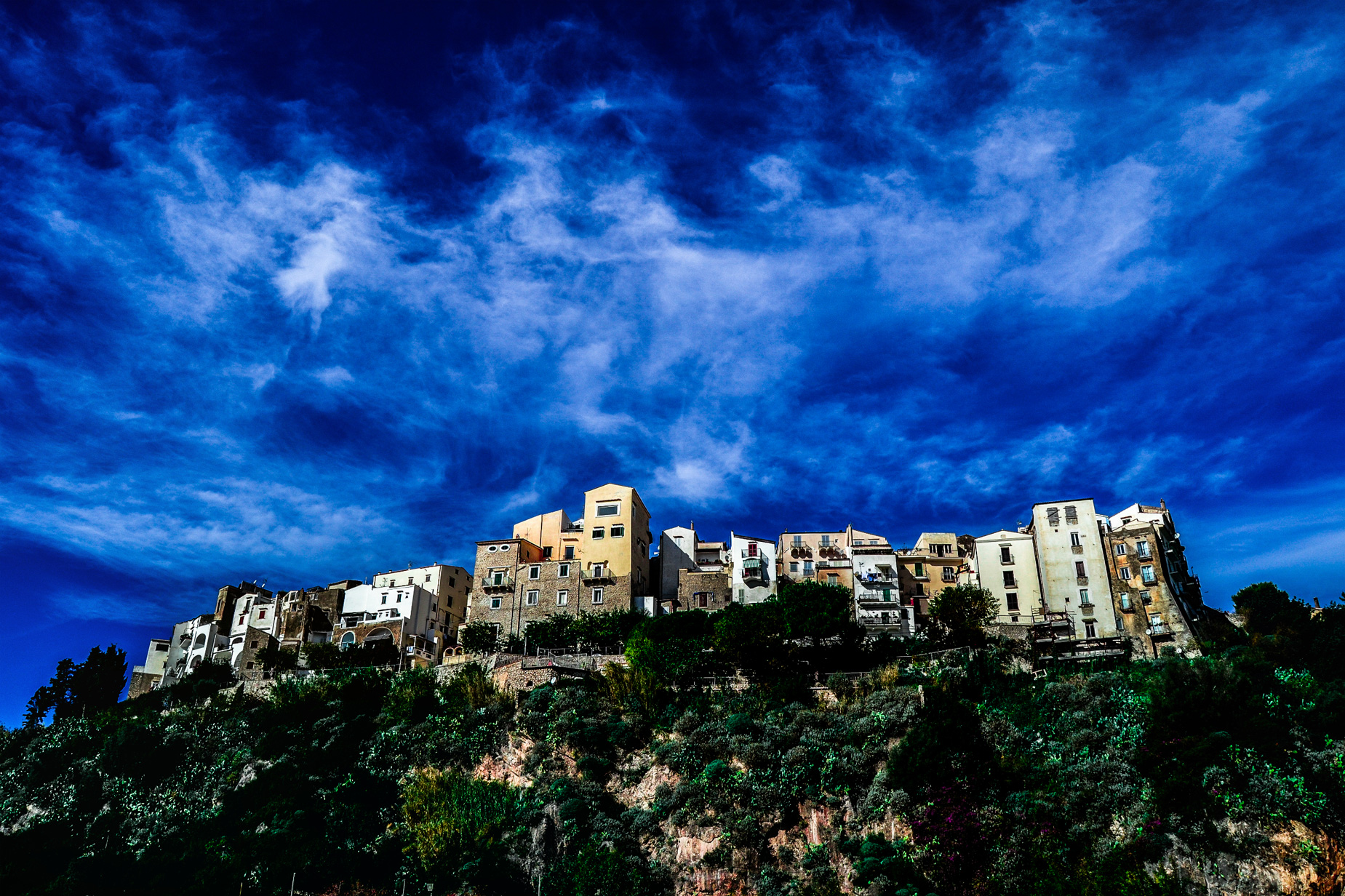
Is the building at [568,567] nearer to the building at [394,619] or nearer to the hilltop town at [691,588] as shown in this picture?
the hilltop town at [691,588]

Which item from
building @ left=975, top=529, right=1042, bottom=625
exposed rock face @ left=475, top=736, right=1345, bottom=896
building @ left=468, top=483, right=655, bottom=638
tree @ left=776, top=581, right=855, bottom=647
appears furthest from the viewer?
building @ left=468, top=483, right=655, bottom=638

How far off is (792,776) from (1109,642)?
24.6 metres

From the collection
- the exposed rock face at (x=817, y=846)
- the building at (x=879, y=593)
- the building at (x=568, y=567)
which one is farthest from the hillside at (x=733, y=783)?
the building at (x=568, y=567)

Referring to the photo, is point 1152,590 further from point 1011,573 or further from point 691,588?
point 691,588

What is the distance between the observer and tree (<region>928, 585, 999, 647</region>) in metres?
64.7

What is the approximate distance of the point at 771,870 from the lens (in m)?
43.1

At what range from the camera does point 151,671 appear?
296 feet

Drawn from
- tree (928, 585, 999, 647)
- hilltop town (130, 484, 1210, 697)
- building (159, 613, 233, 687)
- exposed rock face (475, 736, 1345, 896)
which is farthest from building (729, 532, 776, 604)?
building (159, 613, 233, 687)

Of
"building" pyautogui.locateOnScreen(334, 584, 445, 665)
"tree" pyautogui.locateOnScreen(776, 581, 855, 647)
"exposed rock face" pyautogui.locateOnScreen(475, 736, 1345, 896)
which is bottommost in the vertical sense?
"exposed rock face" pyautogui.locateOnScreen(475, 736, 1345, 896)

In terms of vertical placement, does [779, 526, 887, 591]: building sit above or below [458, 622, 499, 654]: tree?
above

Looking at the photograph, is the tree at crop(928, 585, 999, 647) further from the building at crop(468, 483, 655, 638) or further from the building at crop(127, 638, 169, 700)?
the building at crop(127, 638, 169, 700)

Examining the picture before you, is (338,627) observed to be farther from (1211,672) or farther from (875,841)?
(1211,672)

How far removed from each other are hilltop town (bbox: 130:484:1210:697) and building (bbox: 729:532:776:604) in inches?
5.0

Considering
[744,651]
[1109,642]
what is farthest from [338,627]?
[1109,642]
